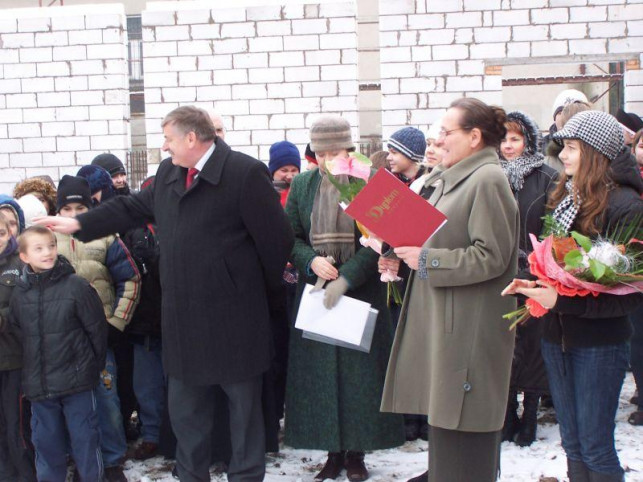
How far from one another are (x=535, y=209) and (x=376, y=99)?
34.1 ft

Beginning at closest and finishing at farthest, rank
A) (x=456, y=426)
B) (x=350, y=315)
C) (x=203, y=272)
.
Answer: (x=456, y=426)
(x=203, y=272)
(x=350, y=315)

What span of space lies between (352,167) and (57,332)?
5.89 ft

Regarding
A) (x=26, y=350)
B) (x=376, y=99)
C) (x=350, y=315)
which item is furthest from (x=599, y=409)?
(x=376, y=99)

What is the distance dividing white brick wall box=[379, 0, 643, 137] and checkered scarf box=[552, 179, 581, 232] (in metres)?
5.97

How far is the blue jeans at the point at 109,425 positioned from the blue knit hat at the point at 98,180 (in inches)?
52.6

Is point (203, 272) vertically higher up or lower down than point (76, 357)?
higher up

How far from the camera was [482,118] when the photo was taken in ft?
10.8

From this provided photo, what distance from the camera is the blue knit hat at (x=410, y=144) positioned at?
527 centimetres

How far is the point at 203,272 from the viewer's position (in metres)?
3.85

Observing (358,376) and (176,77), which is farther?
(176,77)

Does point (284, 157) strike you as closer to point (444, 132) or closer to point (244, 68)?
point (444, 132)

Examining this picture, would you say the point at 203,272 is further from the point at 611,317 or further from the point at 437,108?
the point at 437,108

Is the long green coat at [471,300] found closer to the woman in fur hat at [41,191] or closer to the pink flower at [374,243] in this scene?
the pink flower at [374,243]

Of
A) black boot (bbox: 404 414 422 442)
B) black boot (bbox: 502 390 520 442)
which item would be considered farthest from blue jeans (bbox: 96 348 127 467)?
black boot (bbox: 502 390 520 442)
